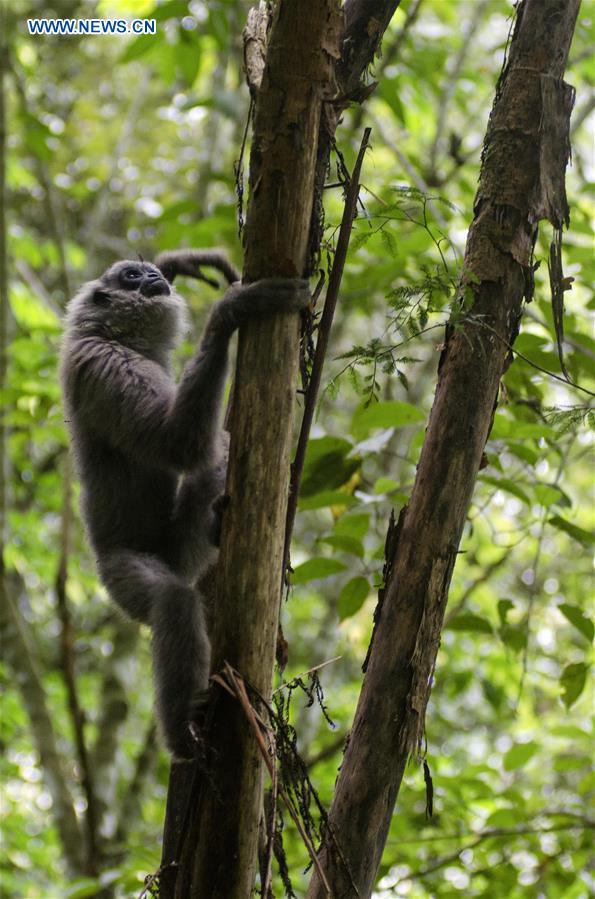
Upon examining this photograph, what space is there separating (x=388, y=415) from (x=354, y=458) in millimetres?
432

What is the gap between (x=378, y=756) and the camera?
2557mm

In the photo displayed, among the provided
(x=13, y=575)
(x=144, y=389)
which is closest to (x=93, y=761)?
(x=13, y=575)

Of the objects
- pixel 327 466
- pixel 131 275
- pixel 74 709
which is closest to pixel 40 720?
pixel 74 709

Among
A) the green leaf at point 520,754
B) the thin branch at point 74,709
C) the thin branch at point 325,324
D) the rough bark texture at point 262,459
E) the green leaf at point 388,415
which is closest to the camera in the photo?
the rough bark texture at point 262,459

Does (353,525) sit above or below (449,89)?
below

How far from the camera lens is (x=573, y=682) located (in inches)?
149

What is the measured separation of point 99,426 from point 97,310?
0.80 meters

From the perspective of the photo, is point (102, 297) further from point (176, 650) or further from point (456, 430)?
point (456, 430)

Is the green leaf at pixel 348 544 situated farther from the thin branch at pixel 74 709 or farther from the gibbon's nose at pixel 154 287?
the thin branch at pixel 74 709

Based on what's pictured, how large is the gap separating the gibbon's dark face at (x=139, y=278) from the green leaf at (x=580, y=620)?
99.3 inches

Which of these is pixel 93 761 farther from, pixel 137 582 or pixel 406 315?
pixel 406 315

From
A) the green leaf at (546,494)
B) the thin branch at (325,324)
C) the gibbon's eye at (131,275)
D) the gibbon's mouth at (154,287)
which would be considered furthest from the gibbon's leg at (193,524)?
the green leaf at (546,494)

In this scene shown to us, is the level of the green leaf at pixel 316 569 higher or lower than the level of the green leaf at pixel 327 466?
lower

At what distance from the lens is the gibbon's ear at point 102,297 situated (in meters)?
4.65
